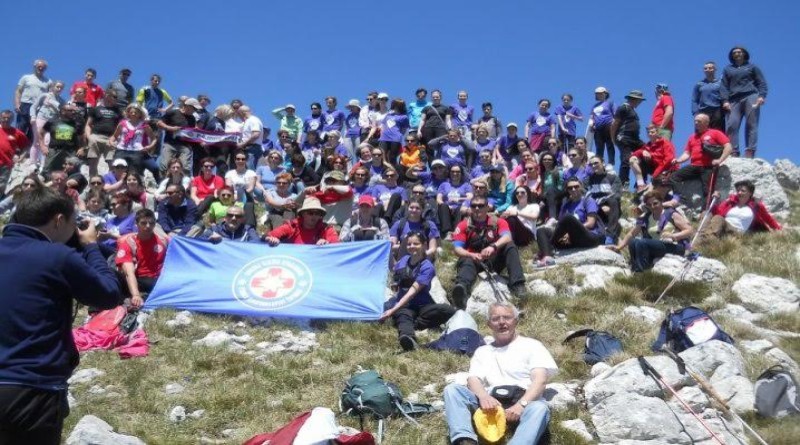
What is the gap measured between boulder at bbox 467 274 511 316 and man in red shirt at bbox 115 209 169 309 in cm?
496

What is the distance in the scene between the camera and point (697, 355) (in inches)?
324

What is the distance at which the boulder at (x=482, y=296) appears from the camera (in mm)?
11172

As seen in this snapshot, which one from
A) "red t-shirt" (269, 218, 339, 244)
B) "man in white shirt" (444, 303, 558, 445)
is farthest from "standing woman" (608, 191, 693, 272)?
"man in white shirt" (444, 303, 558, 445)

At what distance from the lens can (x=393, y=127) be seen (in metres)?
18.3

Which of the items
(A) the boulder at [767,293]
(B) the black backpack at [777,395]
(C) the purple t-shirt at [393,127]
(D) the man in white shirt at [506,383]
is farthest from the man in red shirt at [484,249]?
(C) the purple t-shirt at [393,127]

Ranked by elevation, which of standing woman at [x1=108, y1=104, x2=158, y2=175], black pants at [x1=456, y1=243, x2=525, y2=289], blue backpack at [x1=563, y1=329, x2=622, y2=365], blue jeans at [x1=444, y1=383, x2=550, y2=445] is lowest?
blue backpack at [x1=563, y1=329, x2=622, y2=365]

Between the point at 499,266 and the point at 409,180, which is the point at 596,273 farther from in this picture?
the point at 409,180

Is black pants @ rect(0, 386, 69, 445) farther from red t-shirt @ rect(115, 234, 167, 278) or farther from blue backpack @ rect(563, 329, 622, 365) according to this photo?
red t-shirt @ rect(115, 234, 167, 278)

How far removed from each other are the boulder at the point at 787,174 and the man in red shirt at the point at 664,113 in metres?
4.30

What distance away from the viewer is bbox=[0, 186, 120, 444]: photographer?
4164 mm

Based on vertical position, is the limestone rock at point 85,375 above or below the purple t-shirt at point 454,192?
below

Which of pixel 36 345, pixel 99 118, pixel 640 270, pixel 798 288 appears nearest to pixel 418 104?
pixel 99 118

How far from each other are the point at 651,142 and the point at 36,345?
14831 mm

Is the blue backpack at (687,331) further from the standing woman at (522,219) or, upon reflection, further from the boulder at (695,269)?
the standing woman at (522,219)
